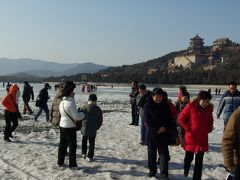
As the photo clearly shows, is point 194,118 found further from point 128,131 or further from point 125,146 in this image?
point 128,131

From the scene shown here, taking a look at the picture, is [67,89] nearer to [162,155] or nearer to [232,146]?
[162,155]

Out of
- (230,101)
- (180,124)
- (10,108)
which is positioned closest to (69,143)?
(180,124)

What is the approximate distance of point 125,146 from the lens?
34.6ft

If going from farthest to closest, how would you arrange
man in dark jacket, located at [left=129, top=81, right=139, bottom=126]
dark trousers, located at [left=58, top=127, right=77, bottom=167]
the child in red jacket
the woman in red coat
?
man in dark jacket, located at [left=129, top=81, right=139, bottom=126] → the child in red jacket → dark trousers, located at [left=58, top=127, right=77, bottom=167] → the woman in red coat

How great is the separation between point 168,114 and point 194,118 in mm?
555

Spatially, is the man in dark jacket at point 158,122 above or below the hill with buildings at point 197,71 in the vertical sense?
below

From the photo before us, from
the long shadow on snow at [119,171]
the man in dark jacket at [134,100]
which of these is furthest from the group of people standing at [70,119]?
the man in dark jacket at [134,100]

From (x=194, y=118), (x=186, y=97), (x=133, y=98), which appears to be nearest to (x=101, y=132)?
(x=133, y=98)

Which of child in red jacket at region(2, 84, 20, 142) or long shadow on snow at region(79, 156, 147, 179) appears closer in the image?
long shadow on snow at region(79, 156, 147, 179)

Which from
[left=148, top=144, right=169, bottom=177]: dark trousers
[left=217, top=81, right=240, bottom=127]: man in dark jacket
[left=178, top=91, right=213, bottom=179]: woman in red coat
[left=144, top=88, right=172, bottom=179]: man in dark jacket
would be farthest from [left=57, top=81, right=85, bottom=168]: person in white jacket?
[left=217, top=81, right=240, bottom=127]: man in dark jacket

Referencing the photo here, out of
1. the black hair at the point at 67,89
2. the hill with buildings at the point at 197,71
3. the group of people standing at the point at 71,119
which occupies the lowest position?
the group of people standing at the point at 71,119

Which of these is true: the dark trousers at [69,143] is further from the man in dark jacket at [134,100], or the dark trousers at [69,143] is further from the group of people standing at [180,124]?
the man in dark jacket at [134,100]

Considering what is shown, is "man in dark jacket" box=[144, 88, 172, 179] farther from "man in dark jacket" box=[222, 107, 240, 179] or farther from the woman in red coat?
"man in dark jacket" box=[222, 107, 240, 179]

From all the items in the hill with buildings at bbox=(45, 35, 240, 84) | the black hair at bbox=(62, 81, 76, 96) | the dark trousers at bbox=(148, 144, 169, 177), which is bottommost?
the dark trousers at bbox=(148, 144, 169, 177)
